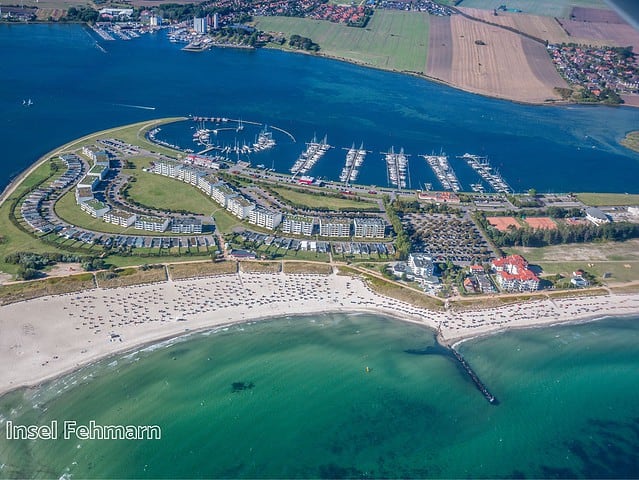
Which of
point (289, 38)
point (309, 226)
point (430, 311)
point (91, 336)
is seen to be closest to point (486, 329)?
point (430, 311)

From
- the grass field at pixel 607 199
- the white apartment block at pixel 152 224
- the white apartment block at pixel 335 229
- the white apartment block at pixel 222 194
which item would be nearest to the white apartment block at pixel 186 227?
the white apartment block at pixel 152 224

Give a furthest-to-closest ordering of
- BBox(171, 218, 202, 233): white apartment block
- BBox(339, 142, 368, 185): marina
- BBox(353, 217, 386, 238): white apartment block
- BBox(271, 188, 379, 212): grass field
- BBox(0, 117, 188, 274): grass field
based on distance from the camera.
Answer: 1. BBox(339, 142, 368, 185): marina
2. BBox(271, 188, 379, 212): grass field
3. BBox(353, 217, 386, 238): white apartment block
4. BBox(171, 218, 202, 233): white apartment block
5. BBox(0, 117, 188, 274): grass field

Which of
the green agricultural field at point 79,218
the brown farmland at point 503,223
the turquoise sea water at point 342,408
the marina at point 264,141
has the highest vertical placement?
the marina at point 264,141

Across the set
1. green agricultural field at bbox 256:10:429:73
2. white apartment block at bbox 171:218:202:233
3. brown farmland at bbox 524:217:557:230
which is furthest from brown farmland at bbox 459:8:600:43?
white apartment block at bbox 171:218:202:233

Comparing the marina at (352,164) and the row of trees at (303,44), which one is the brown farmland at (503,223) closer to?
the marina at (352,164)

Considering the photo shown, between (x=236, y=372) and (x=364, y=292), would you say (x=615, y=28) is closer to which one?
(x=364, y=292)

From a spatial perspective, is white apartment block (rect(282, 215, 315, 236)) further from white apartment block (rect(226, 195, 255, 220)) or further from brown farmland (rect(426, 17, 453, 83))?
brown farmland (rect(426, 17, 453, 83))
